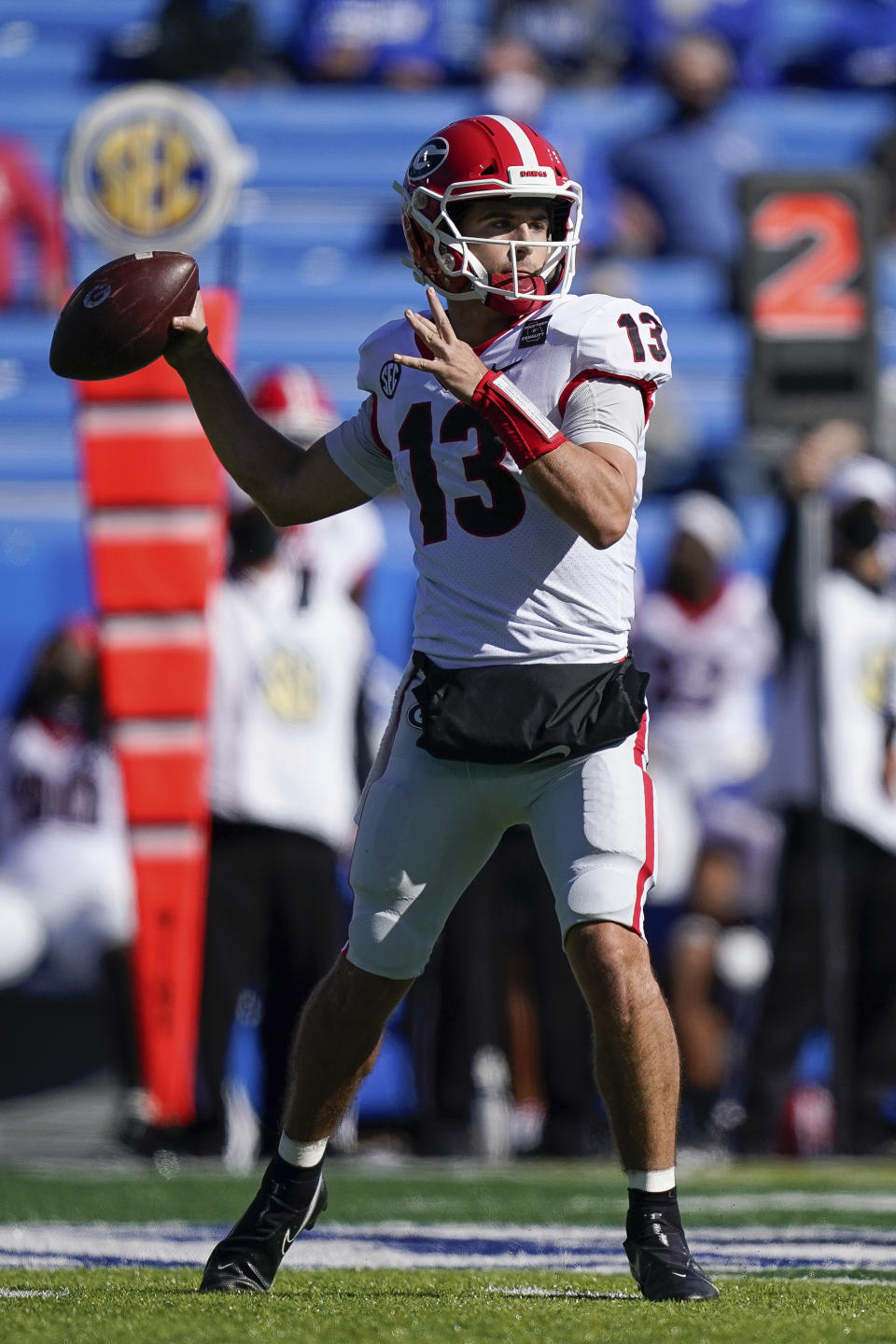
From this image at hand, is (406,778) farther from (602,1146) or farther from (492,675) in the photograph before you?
(602,1146)

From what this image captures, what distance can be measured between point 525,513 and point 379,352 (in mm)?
353

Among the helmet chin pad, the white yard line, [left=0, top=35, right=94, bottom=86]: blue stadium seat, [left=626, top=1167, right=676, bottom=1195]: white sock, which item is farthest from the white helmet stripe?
[left=0, top=35, right=94, bottom=86]: blue stadium seat

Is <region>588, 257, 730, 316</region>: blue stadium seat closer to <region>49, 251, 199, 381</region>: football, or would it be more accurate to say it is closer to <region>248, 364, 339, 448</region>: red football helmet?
<region>248, 364, 339, 448</region>: red football helmet

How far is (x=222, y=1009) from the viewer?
5.79 m

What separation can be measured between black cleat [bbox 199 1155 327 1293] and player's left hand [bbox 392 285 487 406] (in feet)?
3.60

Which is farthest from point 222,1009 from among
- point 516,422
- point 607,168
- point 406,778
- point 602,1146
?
point 607,168

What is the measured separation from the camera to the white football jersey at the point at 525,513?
292 cm

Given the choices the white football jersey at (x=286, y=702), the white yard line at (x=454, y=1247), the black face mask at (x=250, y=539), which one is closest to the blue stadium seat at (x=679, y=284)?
A: the black face mask at (x=250, y=539)

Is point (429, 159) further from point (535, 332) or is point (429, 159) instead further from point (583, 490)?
point (583, 490)

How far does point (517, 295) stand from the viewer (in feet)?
9.82

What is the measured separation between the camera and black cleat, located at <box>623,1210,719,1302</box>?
9.09 ft

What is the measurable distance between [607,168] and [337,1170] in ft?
20.6

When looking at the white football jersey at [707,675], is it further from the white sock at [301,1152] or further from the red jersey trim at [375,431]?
the white sock at [301,1152]

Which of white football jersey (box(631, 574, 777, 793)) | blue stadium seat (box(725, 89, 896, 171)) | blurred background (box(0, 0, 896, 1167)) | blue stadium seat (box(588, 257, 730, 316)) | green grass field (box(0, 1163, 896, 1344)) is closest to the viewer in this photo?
green grass field (box(0, 1163, 896, 1344))
